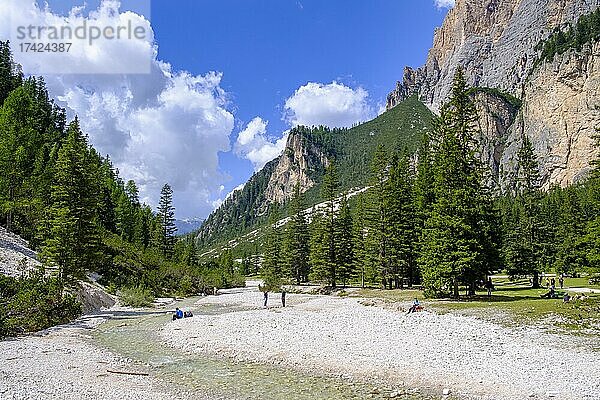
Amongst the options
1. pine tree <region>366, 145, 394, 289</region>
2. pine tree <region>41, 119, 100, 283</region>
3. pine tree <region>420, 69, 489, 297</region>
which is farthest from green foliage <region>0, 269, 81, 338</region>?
pine tree <region>366, 145, 394, 289</region>

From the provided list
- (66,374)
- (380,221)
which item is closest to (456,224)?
(380,221)

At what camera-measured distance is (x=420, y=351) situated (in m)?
18.5

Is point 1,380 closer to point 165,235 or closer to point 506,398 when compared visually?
point 506,398

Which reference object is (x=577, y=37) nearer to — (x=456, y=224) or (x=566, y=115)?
(x=566, y=115)

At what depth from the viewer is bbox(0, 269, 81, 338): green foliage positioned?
2392 centimetres

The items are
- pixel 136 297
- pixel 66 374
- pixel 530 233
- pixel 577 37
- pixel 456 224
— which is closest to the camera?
pixel 66 374

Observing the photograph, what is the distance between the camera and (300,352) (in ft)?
64.9

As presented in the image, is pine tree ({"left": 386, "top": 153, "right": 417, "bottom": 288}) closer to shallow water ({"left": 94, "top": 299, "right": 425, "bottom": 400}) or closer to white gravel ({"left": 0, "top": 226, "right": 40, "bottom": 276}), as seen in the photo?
shallow water ({"left": 94, "top": 299, "right": 425, "bottom": 400})

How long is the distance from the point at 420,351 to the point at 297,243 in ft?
196

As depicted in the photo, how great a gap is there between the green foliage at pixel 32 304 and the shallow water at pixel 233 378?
15.5ft

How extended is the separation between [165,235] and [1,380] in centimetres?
7370

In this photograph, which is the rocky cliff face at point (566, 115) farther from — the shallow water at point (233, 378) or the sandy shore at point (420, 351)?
the shallow water at point (233, 378)

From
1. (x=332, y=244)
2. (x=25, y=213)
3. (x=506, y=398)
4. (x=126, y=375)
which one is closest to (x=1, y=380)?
(x=126, y=375)

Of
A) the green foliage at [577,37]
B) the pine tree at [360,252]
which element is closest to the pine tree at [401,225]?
the pine tree at [360,252]
